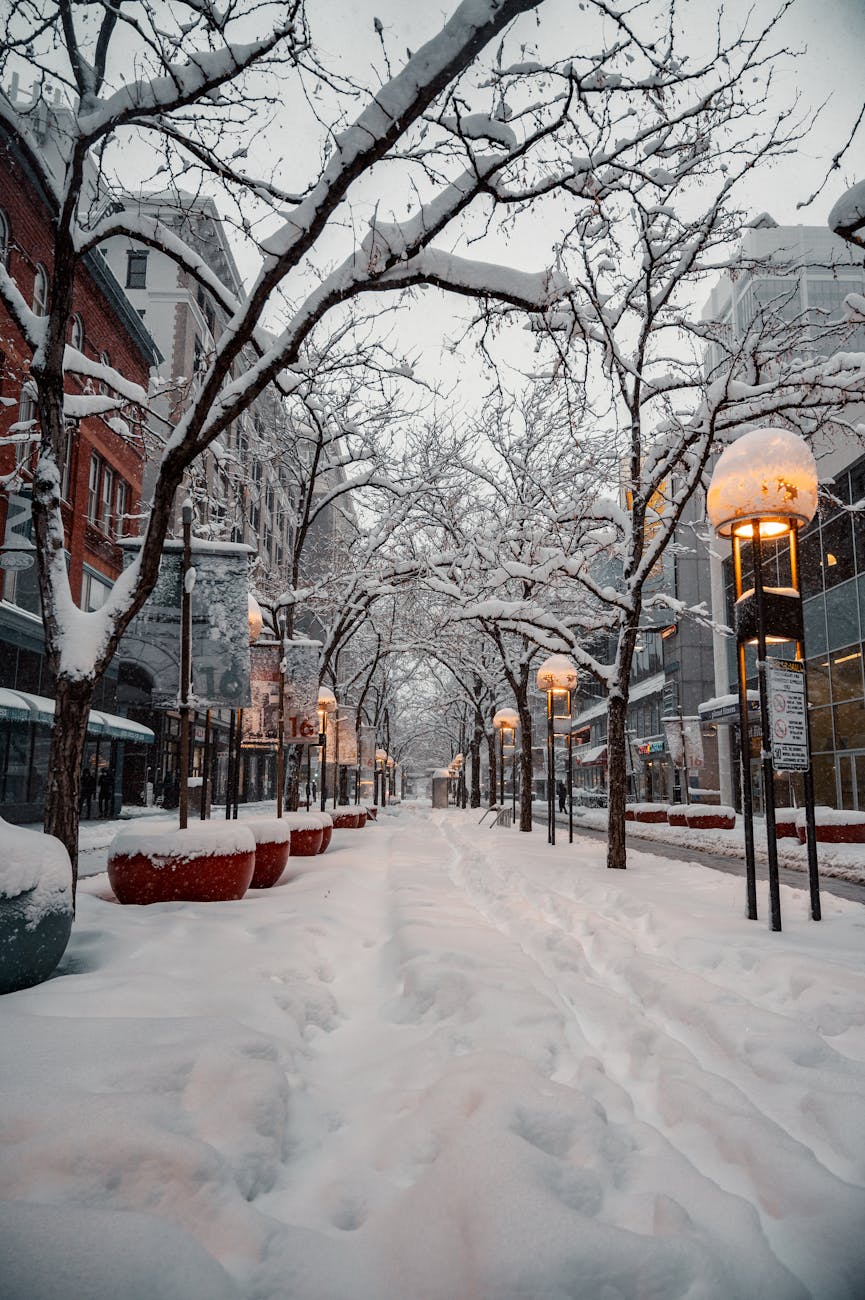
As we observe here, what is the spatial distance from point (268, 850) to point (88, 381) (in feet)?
45.2

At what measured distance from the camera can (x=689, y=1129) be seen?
2.81 meters

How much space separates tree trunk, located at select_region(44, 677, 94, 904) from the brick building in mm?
8337

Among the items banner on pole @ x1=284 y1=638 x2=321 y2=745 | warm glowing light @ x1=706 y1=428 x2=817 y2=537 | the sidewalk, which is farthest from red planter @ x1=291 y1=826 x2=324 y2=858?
the sidewalk

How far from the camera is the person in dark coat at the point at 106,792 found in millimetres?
25016

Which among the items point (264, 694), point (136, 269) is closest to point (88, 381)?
point (264, 694)

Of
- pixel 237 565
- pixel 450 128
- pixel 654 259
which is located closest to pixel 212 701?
pixel 237 565

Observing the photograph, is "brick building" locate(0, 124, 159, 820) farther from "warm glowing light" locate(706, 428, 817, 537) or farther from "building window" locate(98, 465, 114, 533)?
"warm glowing light" locate(706, 428, 817, 537)

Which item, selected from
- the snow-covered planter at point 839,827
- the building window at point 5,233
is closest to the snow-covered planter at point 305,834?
the snow-covered planter at point 839,827

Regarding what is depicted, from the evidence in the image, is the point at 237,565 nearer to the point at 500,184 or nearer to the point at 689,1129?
the point at 500,184

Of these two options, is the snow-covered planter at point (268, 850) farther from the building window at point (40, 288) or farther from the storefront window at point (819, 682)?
the storefront window at point (819, 682)

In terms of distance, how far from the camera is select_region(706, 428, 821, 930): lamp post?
261 inches

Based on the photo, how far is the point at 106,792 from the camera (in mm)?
25094

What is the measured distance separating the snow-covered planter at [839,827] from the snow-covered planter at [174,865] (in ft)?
44.9

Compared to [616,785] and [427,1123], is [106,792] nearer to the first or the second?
[616,785]
